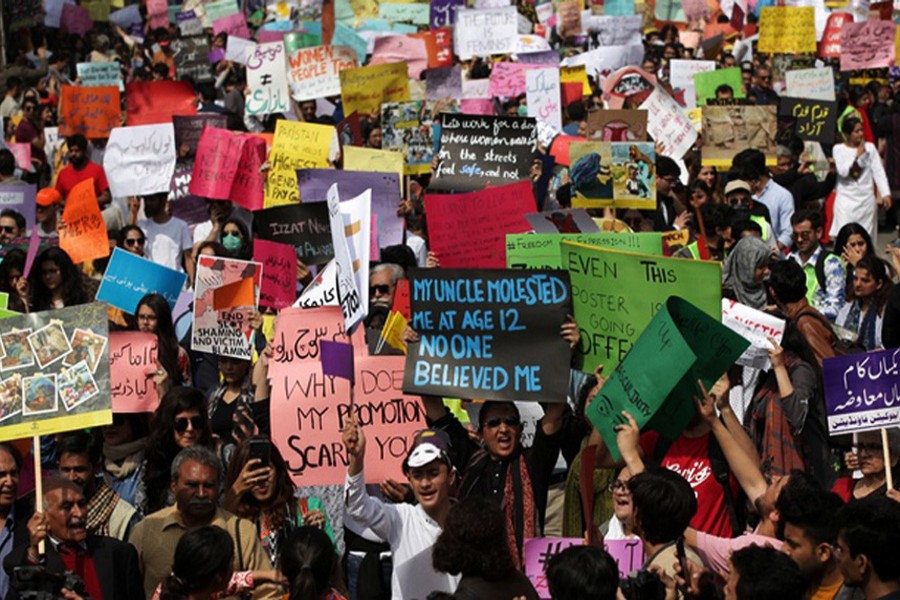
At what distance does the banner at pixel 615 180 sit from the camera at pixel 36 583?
259 inches

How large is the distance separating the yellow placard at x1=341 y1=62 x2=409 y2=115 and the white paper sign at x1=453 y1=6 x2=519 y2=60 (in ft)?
21.9

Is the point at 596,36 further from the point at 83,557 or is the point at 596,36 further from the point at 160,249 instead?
the point at 83,557

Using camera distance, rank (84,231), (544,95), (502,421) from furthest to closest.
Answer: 1. (544,95)
2. (84,231)
3. (502,421)

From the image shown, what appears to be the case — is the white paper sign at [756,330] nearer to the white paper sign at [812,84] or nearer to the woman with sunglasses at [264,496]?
the woman with sunglasses at [264,496]

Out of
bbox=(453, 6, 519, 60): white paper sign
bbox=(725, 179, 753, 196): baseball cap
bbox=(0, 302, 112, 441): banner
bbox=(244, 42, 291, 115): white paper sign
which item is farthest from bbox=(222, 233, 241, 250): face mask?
bbox=(453, 6, 519, 60): white paper sign

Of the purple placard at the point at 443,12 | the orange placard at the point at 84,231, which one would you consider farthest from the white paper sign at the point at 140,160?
the purple placard at the point at 443,12

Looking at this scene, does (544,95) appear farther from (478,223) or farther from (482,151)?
(478,223)

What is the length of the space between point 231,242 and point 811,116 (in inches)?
311

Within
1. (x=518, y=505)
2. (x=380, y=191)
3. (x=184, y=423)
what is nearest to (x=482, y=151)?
(x=380, y=191)

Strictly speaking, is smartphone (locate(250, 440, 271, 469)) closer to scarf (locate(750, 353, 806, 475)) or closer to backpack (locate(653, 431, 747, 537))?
backpack (locate(653, 431, 747, 537))

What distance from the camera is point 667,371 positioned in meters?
6.28

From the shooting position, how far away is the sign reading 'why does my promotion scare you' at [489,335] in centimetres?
732

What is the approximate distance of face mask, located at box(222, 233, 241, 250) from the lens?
10953 millimetres

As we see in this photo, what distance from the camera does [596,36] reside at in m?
27.1
